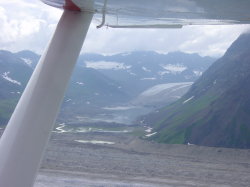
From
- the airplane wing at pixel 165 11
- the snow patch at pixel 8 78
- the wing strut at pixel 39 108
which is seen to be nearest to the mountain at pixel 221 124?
the airplane wing at pixel 165 11

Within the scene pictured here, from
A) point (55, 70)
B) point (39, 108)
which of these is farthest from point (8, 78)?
point (39, 108)

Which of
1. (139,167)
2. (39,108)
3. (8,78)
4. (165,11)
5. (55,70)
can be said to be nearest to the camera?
(39,108)

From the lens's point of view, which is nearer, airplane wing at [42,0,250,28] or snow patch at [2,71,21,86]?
airplane wing at [42,0,250,28]

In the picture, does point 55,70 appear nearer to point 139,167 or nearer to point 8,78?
point 139,167

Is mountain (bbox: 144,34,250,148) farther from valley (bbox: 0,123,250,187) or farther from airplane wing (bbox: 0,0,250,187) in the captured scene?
airplane wing (bbox: 0,0,250,187)

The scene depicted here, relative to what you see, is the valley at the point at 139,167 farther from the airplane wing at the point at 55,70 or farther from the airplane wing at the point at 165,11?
the airplane wing at the point at 55,70

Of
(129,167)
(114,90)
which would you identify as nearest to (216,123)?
(129,167)

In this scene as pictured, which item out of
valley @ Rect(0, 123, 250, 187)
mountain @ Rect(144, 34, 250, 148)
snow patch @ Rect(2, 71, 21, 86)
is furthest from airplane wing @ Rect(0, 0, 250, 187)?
snow patch @ Rect(2, 71, 21, 86)

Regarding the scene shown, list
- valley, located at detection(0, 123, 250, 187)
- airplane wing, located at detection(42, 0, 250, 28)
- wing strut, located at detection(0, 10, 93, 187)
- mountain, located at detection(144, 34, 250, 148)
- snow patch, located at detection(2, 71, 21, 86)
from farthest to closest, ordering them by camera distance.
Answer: snow patch, located at detection(2, 71, 21, 86), mountain, located at detection(144, 34, 250, 148), valley, located at detection(0, 123, 250, 187), airplane wing, located at detection(42, 0, 250, 28), wing strut, located at detection(0, 10, 93, 187)
